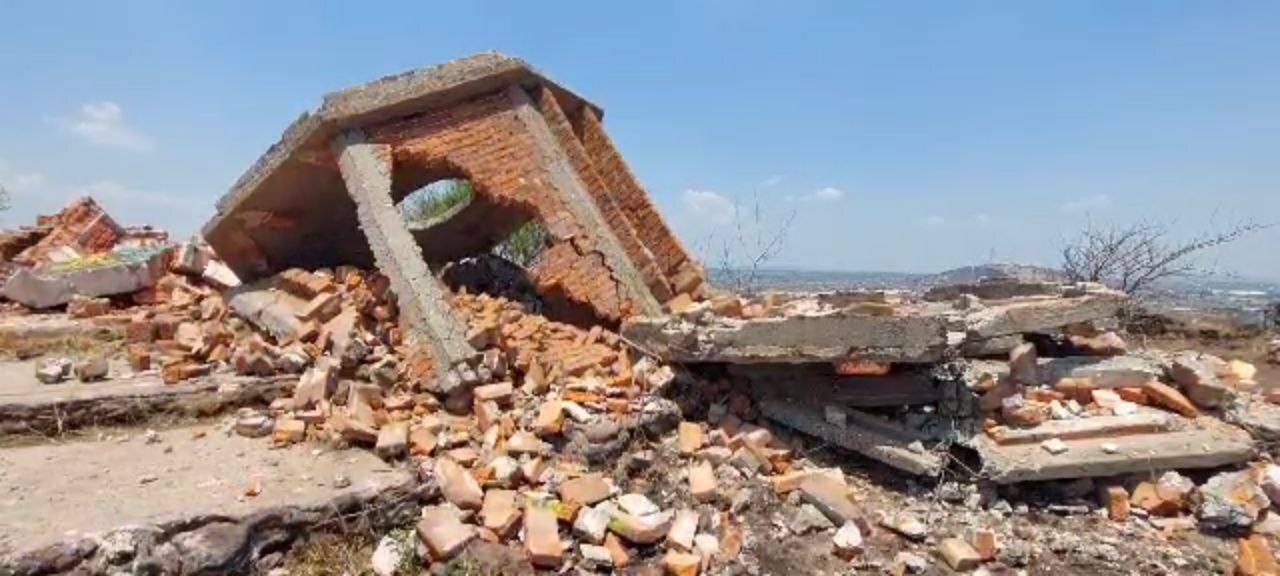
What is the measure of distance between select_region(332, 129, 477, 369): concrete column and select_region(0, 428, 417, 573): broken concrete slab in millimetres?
905

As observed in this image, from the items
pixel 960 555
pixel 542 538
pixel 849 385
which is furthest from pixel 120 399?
pixel 960 555

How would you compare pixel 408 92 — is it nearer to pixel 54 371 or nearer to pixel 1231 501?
pixel 54 371

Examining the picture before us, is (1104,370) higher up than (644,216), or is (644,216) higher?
(644,216)

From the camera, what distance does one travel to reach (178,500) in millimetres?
3217

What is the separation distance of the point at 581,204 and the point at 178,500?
9.50 feet

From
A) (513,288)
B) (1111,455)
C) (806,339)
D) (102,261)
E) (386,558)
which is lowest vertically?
(386,558)

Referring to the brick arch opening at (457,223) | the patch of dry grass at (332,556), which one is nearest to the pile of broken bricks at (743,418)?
the patch of dry grass at (332,556)

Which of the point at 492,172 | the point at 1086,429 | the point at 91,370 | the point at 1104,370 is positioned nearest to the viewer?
the point at 1086,429

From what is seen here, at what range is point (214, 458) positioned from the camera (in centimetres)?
375

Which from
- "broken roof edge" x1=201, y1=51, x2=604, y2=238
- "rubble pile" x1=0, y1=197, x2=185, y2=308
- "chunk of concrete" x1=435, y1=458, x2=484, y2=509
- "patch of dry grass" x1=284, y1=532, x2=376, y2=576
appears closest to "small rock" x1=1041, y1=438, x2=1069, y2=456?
"chunk of concrete" x1=435, y1=458, x2=484, y2=509

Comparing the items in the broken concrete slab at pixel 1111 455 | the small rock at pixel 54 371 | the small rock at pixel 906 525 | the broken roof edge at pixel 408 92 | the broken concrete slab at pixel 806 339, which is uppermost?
the broken roof edge at pixel 408 92

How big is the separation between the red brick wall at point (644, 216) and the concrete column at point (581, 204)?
17.8 inches

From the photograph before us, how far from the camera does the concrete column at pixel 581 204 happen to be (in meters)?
4.98

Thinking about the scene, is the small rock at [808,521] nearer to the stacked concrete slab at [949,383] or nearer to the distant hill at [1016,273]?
the stacked concrete slab at [949,383]
